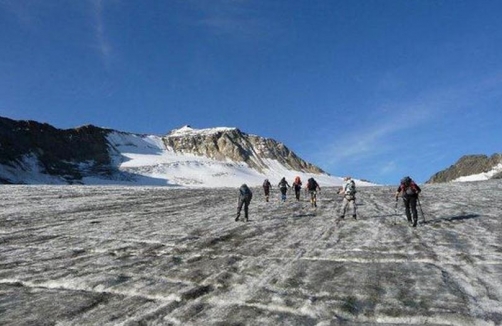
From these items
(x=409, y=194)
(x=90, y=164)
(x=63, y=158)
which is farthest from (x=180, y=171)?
(x=409, y=194)

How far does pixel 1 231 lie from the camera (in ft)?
66.8

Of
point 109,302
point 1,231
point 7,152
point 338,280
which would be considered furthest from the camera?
point 7,152

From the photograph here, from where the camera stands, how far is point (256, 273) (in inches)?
455

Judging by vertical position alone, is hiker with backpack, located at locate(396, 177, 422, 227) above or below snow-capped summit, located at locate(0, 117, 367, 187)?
below

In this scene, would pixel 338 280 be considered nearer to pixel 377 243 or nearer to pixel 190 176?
pixel 377 243

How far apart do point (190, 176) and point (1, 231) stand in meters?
145

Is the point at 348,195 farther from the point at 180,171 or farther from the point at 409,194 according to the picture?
the point at 180,171

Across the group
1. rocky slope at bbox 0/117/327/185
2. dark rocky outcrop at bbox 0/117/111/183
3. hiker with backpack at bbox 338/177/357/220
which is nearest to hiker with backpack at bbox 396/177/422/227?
hiker with backpack at bbox 338/177/357/220

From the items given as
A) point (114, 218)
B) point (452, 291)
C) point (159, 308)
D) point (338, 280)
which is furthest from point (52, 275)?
point (114, 218)

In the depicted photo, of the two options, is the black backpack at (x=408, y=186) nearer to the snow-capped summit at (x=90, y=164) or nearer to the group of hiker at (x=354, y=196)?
the group of hiker at (x=354, y=196)

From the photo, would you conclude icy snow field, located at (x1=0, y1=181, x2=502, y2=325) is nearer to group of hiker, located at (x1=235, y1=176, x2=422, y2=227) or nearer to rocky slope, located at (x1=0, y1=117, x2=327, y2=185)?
group of hiker, located at (x1=235, y1=176, x2=422, y2=227)

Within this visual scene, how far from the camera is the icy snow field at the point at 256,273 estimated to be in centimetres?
877

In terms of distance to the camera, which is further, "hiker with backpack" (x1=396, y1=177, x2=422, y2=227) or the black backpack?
the black backpack

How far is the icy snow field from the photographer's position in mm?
8773
